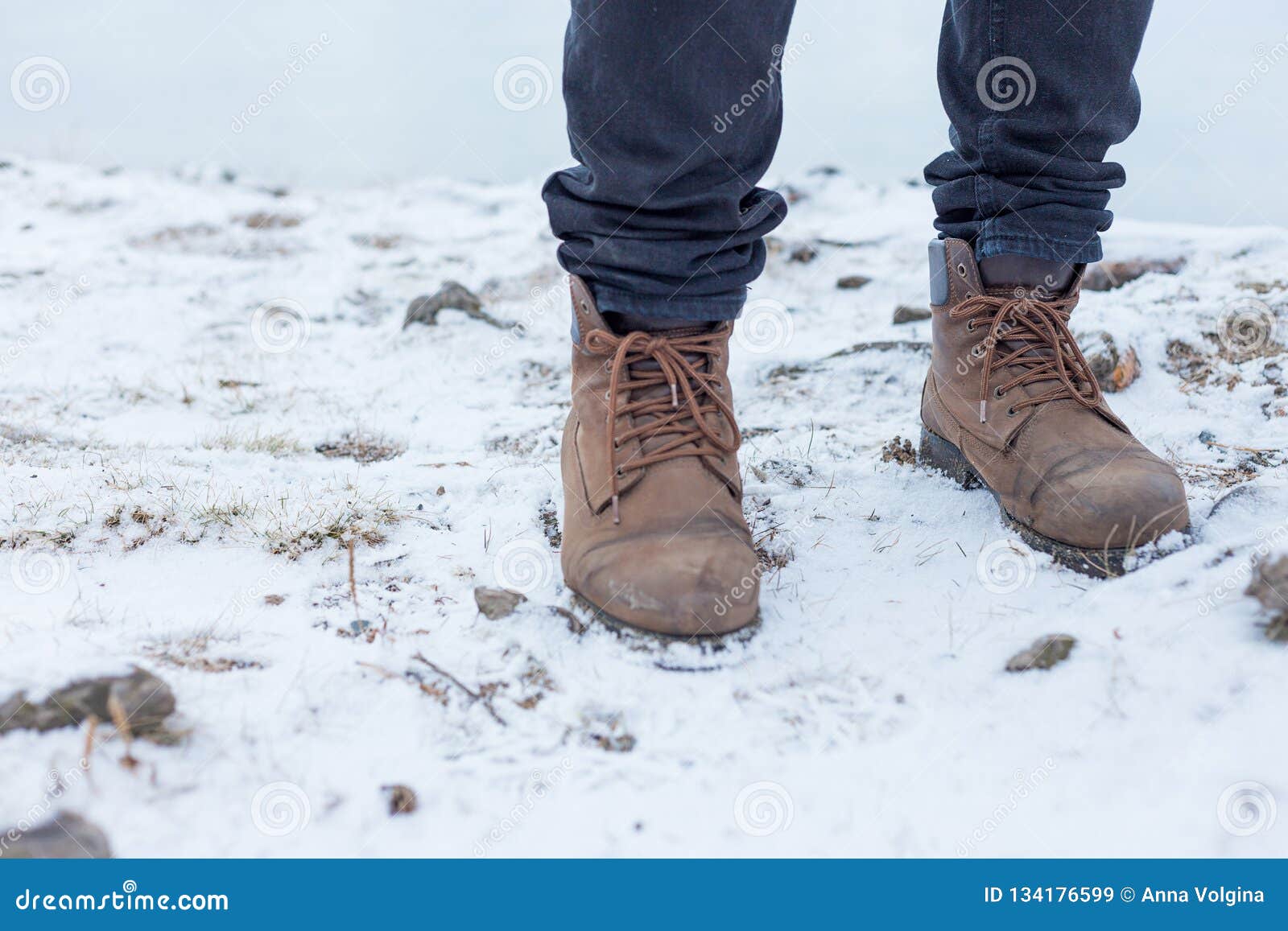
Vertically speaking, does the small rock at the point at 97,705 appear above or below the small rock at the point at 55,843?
above

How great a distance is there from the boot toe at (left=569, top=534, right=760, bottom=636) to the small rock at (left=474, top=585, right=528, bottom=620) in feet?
0.45

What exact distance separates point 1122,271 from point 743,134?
3686 mm

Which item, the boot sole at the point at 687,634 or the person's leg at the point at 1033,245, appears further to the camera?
the person's leg at the point at 1033,245

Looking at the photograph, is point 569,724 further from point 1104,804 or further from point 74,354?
point 74,354

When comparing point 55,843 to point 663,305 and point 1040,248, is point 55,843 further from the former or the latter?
point 1040,248

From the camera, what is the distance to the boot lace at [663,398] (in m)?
1.52

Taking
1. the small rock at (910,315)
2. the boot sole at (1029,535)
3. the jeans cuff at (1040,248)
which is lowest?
the boot sole at (1029,535)

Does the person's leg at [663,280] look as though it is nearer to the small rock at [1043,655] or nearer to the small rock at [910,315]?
A: the small rock at [1043,655]

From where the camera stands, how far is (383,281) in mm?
5789

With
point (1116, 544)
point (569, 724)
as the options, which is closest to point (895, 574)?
point (1116, 544)

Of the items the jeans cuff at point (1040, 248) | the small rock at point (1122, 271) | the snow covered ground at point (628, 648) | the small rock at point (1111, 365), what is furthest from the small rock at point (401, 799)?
the small rock at point (1122, 271)

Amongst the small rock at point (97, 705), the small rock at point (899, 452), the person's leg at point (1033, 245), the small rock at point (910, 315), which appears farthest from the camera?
the small rock at point (910, 315)

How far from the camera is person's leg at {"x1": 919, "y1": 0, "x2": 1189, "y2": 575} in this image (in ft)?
5.22

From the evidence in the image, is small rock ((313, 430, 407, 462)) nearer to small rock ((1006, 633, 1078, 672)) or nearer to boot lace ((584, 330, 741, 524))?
boot lace ((584, 330, 741, 524))
